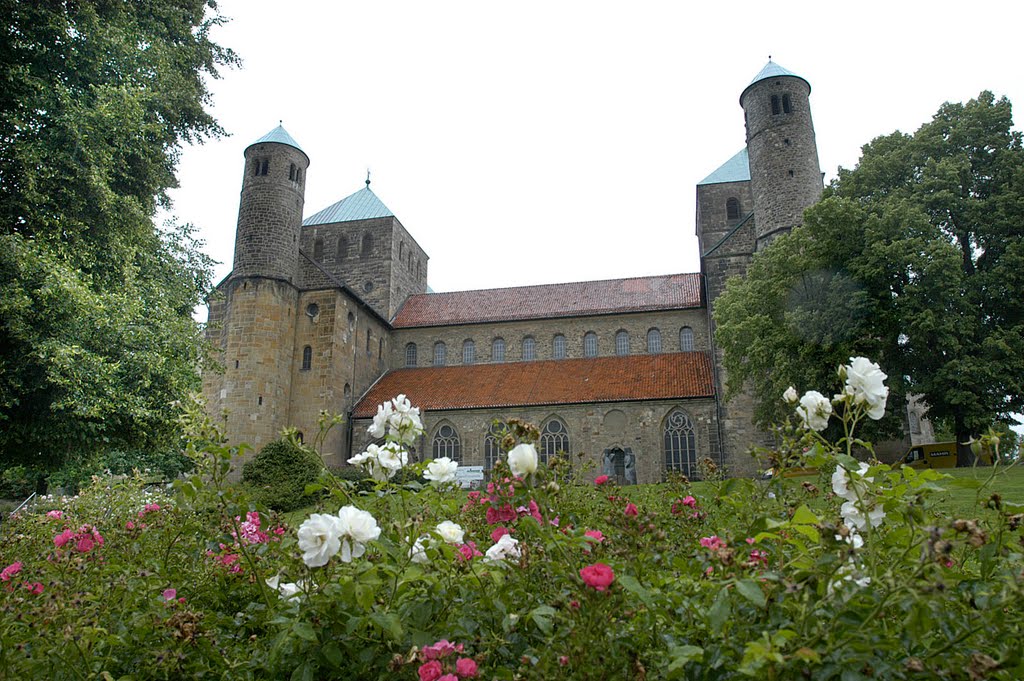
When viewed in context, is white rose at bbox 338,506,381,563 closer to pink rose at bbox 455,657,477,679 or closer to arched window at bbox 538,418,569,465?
pink rose at bbox 455,657,477,679

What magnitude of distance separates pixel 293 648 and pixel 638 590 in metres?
1.53

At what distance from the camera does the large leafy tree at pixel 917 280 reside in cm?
1959

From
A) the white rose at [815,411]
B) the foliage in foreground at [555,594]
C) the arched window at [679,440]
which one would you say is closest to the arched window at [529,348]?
the arched window at [679,440]

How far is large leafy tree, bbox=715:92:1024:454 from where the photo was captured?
64.3 ft

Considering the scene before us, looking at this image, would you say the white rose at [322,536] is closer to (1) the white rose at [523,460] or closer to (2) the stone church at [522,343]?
(1) the white rose at [523,460]

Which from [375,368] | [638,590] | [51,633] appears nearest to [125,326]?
[51,633]

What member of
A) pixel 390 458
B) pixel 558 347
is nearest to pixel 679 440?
pixel 558 347

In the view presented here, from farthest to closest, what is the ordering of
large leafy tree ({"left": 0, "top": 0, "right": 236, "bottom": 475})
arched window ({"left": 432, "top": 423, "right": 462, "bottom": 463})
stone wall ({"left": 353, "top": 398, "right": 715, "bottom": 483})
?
arched window ({"left": 432, "top": 423, "right": 462, "bottom": 463}) → stone wall ({"left": 353, "top": 398, "right": 715, "bottom": 483}) → large leafy tree ({"left": 0, "top": 0, "right": 236, "bottom": 475})

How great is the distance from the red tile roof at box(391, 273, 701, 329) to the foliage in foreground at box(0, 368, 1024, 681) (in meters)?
29.4

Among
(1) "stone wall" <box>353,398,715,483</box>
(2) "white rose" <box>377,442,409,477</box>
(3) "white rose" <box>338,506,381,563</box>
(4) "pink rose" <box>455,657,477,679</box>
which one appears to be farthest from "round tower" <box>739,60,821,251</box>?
(4) "pink rose" <box>455,657,477,679</box>

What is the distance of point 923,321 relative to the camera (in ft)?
63.0

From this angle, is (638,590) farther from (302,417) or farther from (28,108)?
(302,417)

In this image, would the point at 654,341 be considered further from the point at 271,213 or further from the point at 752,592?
the point at 752,592

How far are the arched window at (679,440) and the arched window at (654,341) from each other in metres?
5.19
